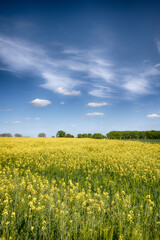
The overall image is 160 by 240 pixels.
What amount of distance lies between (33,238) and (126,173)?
575 cm

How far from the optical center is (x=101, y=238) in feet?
10.8

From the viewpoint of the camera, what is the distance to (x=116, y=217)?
3.83m

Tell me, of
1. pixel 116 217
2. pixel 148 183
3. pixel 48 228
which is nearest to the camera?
pixel 48 228

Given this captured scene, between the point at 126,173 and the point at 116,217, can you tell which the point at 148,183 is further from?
the point at 116,217

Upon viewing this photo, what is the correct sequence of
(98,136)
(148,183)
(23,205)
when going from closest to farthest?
(23,205) → (148,183) → (98,136)

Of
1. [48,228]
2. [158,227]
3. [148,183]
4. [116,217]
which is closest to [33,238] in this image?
[48,228]

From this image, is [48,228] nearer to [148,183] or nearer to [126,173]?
[148,183]

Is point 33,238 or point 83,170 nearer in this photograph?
point 33,238

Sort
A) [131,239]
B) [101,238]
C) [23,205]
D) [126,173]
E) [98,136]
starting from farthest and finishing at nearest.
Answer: [98,136] < [126,173] < [23,205] < [101,238] < [131,239]

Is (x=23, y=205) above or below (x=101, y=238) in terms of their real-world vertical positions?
above

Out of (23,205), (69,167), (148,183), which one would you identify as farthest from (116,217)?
(69,167)

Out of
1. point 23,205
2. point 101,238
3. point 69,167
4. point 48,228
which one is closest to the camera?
point 101,238

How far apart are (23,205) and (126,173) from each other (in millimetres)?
5492

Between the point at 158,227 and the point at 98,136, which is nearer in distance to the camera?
the point at 158,227
